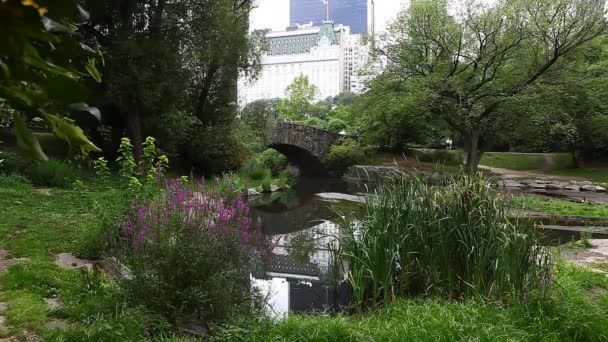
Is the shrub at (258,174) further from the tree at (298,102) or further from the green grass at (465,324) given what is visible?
the tree at (298,102)

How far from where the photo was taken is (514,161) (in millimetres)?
25766

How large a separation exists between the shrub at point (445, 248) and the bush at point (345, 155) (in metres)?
19.9

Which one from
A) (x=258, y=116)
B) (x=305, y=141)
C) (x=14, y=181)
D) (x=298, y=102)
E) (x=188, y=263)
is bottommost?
(x=14, y=181)

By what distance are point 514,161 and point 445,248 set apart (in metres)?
24.1

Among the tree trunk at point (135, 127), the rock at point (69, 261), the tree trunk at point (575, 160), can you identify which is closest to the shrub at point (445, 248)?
the rock at point (69, 261)

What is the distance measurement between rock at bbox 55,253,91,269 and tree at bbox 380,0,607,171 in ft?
48.8

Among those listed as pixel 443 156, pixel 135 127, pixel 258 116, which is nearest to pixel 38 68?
pixel 135 127

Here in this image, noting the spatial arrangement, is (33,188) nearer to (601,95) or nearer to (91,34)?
(91,34)

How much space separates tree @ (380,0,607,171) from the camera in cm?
1712

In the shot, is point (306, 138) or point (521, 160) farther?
point (521, 160)

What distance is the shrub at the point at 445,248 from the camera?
12.0ft

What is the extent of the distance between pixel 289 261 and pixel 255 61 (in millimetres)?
9433

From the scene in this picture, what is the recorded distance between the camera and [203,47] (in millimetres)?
12148

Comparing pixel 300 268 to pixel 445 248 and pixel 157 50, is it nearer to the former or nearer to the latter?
pixel 445 248
